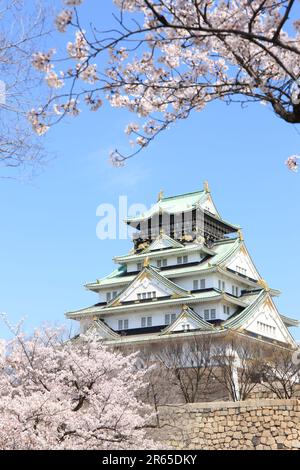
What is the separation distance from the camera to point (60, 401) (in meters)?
10.1

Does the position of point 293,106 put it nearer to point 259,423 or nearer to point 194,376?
point 259,423

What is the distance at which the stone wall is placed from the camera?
1748cm

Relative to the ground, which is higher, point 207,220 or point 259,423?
point 207,220

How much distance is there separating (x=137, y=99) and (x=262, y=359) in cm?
2340

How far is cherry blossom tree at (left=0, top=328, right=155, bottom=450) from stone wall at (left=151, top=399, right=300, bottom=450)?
6.69 m

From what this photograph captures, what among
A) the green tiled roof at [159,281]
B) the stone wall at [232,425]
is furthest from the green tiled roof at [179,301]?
the stone wall at [232,425]

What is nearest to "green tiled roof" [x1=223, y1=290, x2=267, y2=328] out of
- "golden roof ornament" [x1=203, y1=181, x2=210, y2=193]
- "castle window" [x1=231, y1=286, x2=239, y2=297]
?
"castle window" [x1=231, y1=286, x2=239, y2=297]

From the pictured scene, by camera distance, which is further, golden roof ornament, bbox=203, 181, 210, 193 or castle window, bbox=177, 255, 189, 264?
golden roof ornament, bbox=203, 181, 210, 193

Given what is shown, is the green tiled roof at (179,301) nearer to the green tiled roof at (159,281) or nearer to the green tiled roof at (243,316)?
the green tiled roof at (159,281)

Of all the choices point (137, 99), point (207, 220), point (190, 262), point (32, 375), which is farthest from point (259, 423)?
point (207, 220)

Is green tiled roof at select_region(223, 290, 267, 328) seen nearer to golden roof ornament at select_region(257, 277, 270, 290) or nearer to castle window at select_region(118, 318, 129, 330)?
golden roof ornament at select_region(257, 277, 270, 290)

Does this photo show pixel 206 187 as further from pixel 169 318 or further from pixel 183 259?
pixel 169 318

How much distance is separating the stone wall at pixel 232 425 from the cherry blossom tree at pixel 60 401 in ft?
22.0
